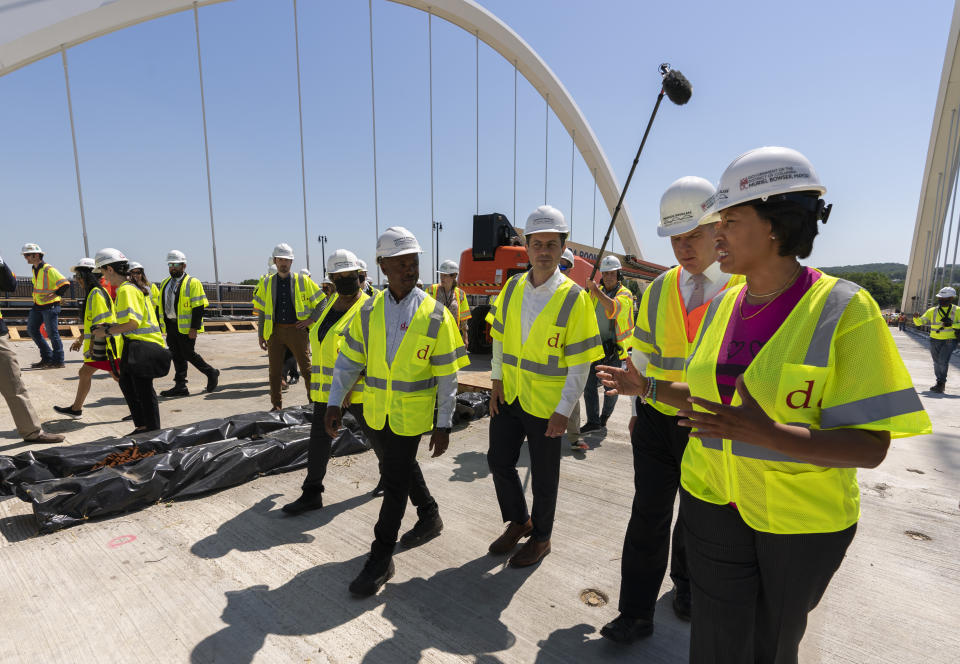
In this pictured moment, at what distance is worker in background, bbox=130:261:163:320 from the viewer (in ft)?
22.0

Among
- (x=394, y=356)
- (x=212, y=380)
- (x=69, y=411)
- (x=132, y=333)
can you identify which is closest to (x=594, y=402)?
(x=394, y=356)

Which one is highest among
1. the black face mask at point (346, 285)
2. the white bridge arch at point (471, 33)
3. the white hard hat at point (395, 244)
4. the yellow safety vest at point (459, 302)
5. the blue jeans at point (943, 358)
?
the white bridge arch at point (471, 33)

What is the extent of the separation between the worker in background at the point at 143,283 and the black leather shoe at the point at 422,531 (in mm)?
5466

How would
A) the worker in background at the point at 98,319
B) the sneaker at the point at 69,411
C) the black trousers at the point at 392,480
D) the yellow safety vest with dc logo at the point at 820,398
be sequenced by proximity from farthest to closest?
the sneaker at the point at 69,411
the worker in background at the point at 98,319
the black trousers at the point at 392,480
the yellow safety vest with dc logo at the point at 820,398

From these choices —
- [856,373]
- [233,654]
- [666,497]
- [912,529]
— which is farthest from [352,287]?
[912,529]

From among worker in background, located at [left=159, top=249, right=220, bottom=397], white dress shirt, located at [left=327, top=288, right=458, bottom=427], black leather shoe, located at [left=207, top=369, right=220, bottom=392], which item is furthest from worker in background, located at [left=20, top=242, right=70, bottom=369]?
white dress shirt, located at [left=327, top=288, right=458, bottom=427]

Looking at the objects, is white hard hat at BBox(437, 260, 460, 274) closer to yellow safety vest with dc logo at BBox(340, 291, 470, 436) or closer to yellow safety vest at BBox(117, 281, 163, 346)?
yellow safety vest at BBox(117, 281, 163, 346)

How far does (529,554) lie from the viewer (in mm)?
2773

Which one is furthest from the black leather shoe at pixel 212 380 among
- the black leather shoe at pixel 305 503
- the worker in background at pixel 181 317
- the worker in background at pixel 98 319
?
the black leather shoe at pixel 305 503

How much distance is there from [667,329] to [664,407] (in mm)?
354

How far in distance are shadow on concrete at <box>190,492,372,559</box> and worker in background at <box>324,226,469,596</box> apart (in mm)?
800

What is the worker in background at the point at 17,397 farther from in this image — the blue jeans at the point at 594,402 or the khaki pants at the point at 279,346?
the blue jeans at the point at 594,402

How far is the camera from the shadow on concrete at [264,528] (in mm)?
2959

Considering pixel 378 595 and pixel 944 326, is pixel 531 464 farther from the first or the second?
pixel 944 326
